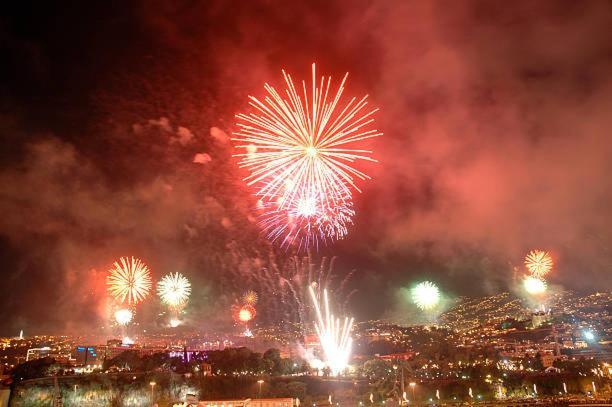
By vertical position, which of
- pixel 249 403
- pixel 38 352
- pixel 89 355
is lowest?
pixel 249 403

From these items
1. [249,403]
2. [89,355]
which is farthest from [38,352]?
[249,403]

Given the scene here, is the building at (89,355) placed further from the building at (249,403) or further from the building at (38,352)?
the building at (249,403)

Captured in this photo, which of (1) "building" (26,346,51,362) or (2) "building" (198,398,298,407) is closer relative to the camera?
(2) "building" (198,398,298,407)

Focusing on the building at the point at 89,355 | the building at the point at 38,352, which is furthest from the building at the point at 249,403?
the building at the point at 38,352

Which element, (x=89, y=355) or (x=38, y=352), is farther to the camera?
(x=38, y=352)

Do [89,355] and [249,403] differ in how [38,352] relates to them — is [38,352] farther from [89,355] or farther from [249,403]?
[249,403]

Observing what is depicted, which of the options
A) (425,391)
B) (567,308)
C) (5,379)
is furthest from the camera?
(567,308)

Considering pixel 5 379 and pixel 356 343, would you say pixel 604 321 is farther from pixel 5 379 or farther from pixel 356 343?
pixel 5 379

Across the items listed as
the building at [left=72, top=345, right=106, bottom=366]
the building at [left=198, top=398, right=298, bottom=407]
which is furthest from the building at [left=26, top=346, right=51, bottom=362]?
the building at [left=198, top=398, right=298, bottom=407]

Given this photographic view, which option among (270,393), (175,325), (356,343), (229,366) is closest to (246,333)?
(175,325)

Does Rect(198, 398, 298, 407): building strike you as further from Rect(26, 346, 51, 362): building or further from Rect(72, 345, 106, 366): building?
Rect(26, 346, 51, 362): building

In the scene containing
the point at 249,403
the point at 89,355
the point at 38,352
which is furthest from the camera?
the point at 38,352
